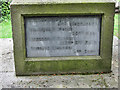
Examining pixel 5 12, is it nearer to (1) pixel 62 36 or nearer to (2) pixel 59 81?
(1) pixel 62 36

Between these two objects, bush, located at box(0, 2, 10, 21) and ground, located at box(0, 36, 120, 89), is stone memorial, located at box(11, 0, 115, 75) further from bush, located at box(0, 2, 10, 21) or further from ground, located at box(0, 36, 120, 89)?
bush, located at box(0, 2, 10, 21)

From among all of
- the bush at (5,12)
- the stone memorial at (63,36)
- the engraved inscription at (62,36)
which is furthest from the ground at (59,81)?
the bush at (5,12)

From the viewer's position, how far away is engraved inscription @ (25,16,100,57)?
3.36 m

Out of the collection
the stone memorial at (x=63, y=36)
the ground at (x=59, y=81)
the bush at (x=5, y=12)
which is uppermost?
the bush at (x=5, y=12)

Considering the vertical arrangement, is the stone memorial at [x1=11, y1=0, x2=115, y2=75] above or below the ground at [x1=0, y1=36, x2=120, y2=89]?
above

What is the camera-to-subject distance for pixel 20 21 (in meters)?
3.22

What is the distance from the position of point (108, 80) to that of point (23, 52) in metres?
1.48

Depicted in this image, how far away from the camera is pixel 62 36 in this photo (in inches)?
135

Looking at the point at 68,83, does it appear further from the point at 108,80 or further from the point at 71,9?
the point at 71,9

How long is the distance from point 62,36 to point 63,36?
0.06 feet

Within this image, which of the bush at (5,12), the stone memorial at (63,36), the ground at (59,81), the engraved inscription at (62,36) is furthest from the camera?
the bush at (5,12)

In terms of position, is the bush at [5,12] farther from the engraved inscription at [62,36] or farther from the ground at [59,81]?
the engraved inscription at [62,36]

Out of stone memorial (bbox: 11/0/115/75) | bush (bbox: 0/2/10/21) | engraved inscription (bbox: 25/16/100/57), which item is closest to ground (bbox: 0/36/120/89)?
stone memorial (bbox: 11/0/115/75)

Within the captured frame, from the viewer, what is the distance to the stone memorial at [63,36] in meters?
3.22
